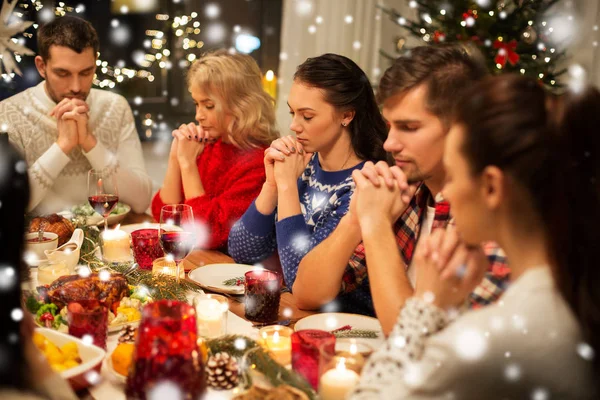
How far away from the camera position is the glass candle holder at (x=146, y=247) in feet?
6.06

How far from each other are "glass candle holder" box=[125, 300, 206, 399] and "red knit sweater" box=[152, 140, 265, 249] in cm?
131

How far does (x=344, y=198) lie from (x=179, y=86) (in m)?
2.40

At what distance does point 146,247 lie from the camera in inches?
72.9

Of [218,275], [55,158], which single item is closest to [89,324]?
[218,275]

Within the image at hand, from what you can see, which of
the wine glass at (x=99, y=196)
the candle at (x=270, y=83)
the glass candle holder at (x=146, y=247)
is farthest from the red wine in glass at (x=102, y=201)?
the candle at (x=270, y=83)

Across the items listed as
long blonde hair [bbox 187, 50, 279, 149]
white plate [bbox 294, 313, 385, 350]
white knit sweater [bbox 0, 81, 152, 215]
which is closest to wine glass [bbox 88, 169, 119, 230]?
white knit sweater [bbox 0, 81, 152, 215]

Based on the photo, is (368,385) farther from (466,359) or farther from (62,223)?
(62,223)

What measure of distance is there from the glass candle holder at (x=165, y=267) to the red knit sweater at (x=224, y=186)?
1.78 ft

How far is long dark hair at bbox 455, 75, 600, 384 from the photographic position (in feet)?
2.87

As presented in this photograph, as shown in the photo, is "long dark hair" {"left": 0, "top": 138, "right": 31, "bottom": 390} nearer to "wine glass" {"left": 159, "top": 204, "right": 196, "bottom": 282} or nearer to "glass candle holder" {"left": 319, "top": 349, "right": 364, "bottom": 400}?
"glass candle holder" {"left": 319, "top": 349, "right": 364, "bottom": 400}

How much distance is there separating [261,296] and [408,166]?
0.51 meters

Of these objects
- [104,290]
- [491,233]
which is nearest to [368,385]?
[491,233]
